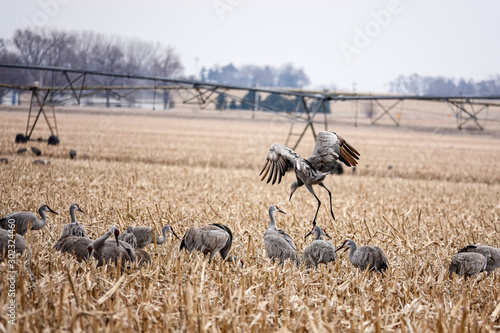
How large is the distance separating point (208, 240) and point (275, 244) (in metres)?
0.80

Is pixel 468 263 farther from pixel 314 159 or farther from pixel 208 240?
pixel 208 240

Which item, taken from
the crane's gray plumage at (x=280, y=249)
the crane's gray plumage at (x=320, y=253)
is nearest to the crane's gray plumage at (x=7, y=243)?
the crane's gray plumage at (x=280, y=249)

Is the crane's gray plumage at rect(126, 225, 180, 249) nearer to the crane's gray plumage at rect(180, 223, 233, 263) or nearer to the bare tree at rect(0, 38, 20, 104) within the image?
the crane's gray plumage at rect(180, 223, 233, 263)

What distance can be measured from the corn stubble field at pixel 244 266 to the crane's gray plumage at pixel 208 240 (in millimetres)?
129

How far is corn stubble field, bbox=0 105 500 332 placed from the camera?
12.3 ft

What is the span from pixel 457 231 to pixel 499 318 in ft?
12.5

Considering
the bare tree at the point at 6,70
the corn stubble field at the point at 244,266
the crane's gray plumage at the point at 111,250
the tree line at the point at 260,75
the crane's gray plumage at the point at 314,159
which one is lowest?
the corn stubble field at the point at 244,266

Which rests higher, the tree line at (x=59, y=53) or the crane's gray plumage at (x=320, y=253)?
the tree line at (x=59, y=53)

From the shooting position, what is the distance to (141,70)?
4594 centimetres

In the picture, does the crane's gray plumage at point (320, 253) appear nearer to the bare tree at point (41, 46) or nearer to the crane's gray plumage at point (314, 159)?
the crane's gray plumage at point (314, 159)

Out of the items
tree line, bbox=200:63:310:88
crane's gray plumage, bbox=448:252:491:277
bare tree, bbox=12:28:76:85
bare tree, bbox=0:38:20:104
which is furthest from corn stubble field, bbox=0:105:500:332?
tree line, bbox=200:63:310:88

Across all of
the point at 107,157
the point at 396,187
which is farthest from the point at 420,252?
the point at 107,157

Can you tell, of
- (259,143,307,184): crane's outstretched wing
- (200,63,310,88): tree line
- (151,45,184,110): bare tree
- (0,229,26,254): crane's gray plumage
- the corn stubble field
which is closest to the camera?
the corn stubble field

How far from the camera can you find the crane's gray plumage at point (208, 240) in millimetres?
5637
